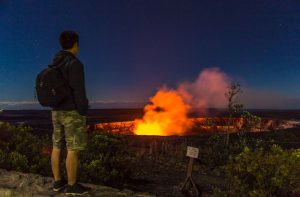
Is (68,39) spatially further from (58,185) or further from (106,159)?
(106,159)

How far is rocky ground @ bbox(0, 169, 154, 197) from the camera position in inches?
286

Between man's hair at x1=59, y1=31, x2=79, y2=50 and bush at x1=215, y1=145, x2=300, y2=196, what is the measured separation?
4.98 meters

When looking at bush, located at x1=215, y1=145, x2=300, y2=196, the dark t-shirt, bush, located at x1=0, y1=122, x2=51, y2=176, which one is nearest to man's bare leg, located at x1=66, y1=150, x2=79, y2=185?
the dark t-shirt

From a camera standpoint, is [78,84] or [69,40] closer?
[78,84]

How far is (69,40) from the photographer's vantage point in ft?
21.7

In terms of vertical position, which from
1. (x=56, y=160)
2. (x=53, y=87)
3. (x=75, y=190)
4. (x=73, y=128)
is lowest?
(x=75, y=190)

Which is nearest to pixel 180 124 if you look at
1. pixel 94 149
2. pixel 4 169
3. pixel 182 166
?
pixel 182 166

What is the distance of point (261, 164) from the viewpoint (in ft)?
32.0

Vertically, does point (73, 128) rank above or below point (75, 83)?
below

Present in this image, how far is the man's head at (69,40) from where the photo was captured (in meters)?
6.60

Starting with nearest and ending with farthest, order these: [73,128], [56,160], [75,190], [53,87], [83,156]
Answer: [53,87] < [73,128] < [75,190] < [56,160] < [83,156]

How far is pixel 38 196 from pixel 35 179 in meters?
1.08

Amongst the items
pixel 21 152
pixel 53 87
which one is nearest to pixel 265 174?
pixel 53 87

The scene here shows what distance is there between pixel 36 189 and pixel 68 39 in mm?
2667
